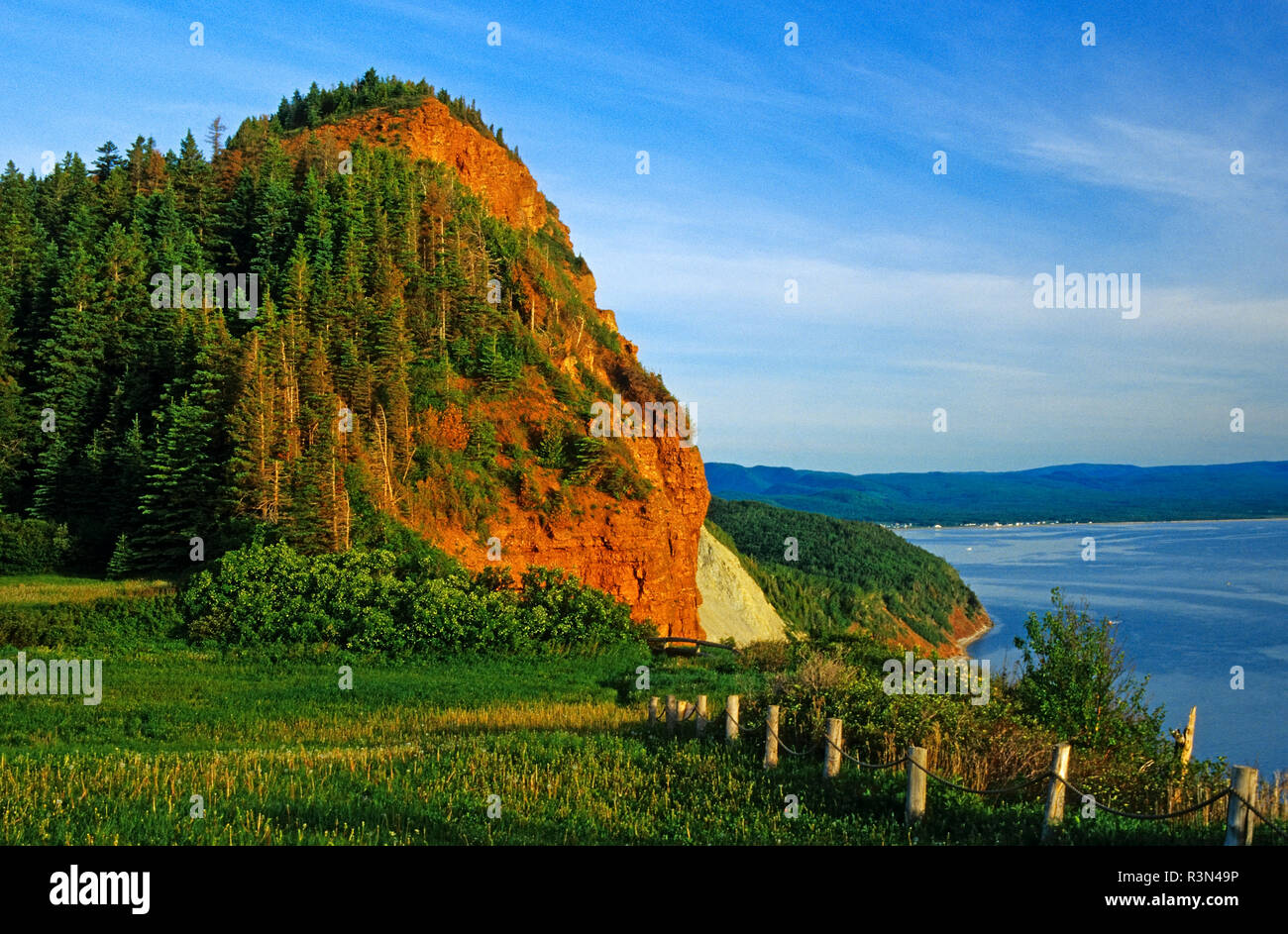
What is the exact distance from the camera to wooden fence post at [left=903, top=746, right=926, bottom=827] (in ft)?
31.6

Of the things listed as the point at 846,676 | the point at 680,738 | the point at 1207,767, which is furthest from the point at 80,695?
the point at 1207,767

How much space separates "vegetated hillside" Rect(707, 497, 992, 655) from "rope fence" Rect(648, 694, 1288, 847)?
7260 centimetres

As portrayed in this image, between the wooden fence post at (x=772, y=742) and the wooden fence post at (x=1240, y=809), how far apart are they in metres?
5.69

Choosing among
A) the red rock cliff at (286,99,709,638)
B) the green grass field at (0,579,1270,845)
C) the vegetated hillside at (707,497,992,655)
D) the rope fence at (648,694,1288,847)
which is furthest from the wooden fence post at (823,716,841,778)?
the vegetated hillside at (707,497,992,655)

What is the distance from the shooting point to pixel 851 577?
12419cm

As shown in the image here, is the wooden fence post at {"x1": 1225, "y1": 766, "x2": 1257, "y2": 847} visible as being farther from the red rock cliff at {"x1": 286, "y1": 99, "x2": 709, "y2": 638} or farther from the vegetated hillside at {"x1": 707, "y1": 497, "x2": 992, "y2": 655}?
the vegetated hillside at {"x1": 707, "y1": 497, "x2": 992, "y2": 655}

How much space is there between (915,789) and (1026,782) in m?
1.13

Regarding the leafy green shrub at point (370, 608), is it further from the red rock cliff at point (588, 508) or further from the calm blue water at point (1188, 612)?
the calm blue water at point (1188, 612)

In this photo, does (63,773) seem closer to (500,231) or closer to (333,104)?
(500,231)

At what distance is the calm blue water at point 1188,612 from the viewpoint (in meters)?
51.4

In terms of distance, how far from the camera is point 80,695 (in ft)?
64.3

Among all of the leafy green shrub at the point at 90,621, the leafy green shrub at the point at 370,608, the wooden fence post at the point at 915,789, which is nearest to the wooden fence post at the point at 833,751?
the wooden fence post at the point at 915,789

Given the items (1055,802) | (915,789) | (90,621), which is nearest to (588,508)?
(90,621)

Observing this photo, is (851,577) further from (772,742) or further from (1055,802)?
(1055,802)
